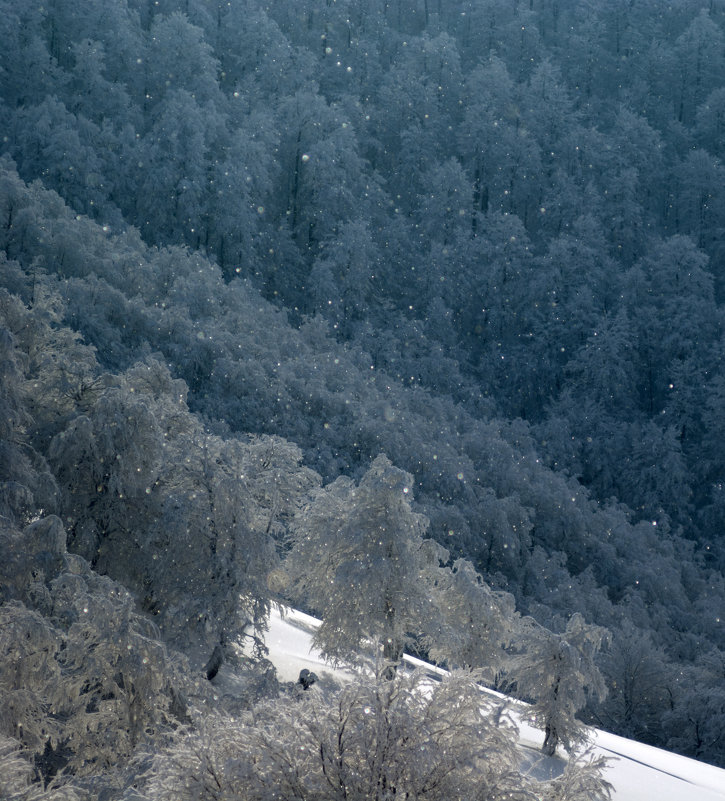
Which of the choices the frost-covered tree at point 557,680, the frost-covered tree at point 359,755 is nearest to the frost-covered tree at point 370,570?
the frost-covered tree at point 557,680

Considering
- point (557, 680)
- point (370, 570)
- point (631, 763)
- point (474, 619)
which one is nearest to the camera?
point (631, 763)

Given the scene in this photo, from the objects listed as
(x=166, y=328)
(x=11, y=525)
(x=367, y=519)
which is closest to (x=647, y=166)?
(x=166, y=328)

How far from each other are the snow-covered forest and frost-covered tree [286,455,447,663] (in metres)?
0.05

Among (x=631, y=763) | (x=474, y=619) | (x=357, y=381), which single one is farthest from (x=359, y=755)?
(x=357, y=381)

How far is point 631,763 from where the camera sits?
1155 centimetres

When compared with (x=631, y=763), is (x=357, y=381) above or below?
below

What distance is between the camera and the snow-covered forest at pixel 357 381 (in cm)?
886

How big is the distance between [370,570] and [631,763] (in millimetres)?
Answer: 4281

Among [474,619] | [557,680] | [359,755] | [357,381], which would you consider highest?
[359,755]

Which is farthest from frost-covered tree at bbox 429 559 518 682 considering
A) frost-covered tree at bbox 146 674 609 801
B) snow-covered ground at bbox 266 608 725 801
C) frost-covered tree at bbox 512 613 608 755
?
frost-covered tree at bbox 146 674 609 801

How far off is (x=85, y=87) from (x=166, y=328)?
21.2 metres

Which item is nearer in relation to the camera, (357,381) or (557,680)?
(557,680)

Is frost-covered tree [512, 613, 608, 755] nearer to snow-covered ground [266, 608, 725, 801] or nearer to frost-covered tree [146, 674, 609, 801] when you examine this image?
snow-covered ground [266, 608, 725, 801]

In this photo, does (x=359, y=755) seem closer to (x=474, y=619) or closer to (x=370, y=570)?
(x=370, y=570)
